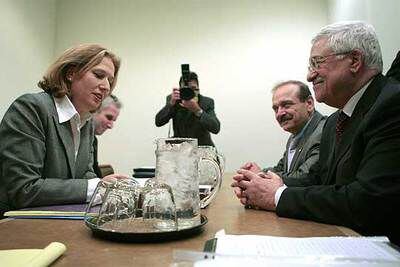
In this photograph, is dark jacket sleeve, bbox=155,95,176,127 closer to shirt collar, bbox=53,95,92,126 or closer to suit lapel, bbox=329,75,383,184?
shirt collar, bbox=53,95,92,126

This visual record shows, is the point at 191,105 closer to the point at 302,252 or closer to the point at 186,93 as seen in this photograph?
A: the point at 186,93

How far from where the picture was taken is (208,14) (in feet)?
13.3

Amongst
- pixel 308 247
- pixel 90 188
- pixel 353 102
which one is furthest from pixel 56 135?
pixel 353 102

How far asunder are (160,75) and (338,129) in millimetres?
3002

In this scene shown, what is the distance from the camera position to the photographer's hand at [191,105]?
2848mm

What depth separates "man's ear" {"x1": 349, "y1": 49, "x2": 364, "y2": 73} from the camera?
1289mm

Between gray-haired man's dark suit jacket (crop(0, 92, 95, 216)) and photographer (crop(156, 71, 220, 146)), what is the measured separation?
1561 mm

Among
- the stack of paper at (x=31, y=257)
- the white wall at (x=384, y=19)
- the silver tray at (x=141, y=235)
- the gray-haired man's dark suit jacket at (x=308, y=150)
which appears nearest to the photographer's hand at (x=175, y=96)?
the gray-haired man's dark suit jacket at (x=308, y=150)

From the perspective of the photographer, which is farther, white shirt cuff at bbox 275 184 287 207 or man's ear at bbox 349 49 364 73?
man's ear at bbox 349 49 364 73

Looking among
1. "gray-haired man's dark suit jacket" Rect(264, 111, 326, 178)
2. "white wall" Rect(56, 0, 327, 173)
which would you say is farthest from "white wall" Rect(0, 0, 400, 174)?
"gray-haired man's dark suit jacket" Rect(264, 111, 326, 178)

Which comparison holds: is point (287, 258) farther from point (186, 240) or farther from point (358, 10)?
point (358, 10)

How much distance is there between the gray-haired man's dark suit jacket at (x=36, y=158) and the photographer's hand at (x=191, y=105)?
157 centimetres

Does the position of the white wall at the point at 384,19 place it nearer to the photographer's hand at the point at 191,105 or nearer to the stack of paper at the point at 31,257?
the photographer's hand at the point at 191,105

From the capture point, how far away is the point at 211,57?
4047 mm
